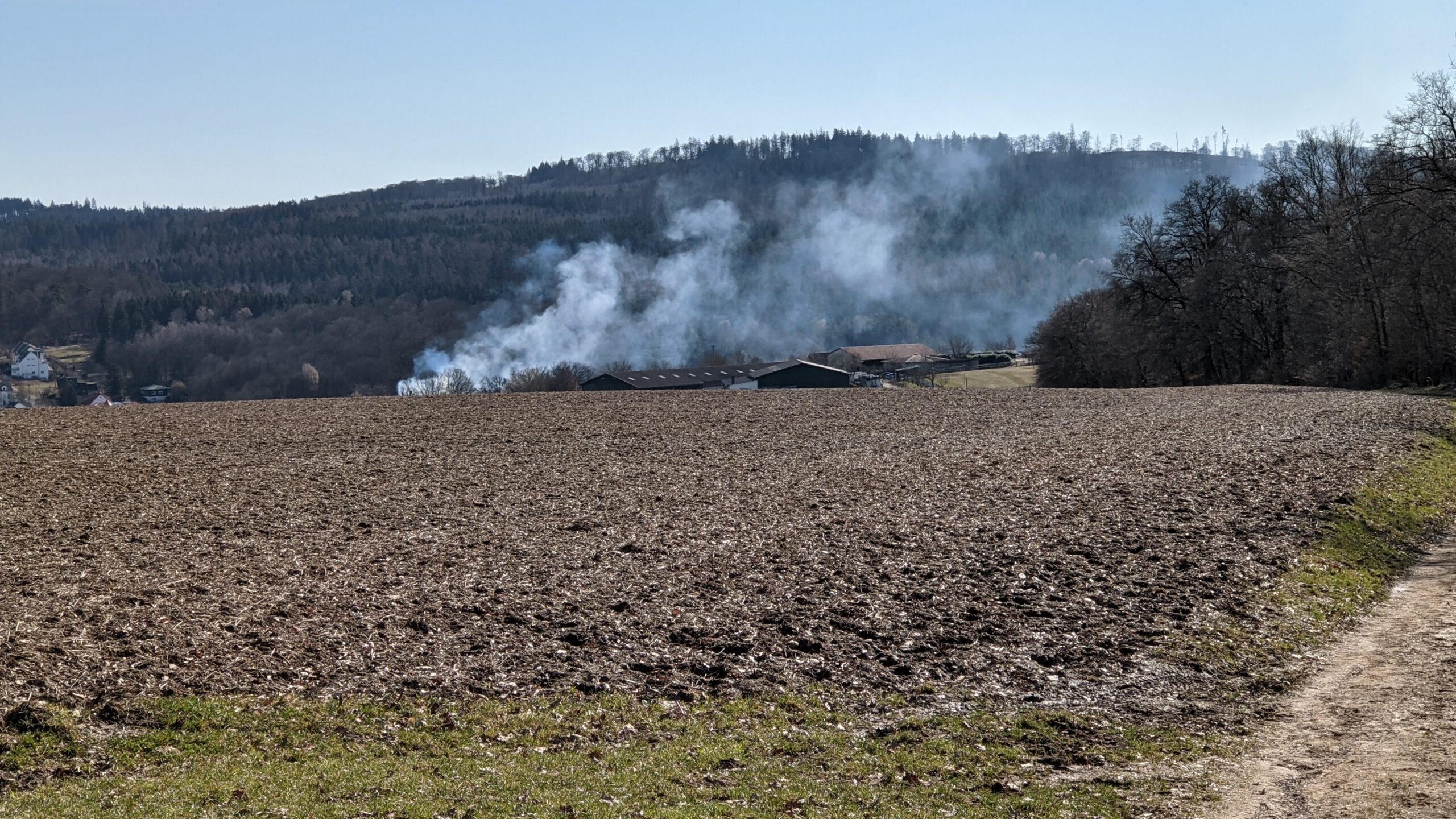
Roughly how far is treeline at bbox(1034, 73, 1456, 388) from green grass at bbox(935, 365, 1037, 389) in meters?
14.4

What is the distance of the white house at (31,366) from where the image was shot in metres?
109

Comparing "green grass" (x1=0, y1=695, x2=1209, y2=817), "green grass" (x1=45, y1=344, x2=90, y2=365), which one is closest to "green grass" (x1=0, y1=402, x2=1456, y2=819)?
"green grass" (x1=0, y1=695, x2=1209, y2=817)

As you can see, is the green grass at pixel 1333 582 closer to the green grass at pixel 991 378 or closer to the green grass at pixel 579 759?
the green grass at pixel 579 759

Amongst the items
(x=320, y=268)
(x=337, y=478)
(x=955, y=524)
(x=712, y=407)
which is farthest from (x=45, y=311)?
(x=955, y=524)

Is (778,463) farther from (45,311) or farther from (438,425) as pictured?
(45,311)

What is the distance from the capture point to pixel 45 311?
484 feet

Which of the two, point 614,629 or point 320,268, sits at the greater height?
point 320,268

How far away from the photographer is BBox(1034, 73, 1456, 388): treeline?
1907 inches

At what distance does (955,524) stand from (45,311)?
15401cm

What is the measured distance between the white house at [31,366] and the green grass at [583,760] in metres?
113

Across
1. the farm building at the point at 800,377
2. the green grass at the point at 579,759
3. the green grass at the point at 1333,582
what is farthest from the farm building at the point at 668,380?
the green grass at the point at 579,759

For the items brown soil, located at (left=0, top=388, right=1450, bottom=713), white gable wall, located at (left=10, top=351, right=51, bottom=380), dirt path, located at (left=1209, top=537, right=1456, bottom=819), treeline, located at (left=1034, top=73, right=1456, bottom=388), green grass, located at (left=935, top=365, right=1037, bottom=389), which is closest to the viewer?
dirt path, located at (left=1209, top=537, right=1456, bottom=819)

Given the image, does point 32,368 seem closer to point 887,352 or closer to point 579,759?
point 887,352

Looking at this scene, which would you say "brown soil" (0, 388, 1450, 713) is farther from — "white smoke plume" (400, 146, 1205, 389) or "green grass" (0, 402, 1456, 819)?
"white smoke plume" (400, 146, 1205, 389)
